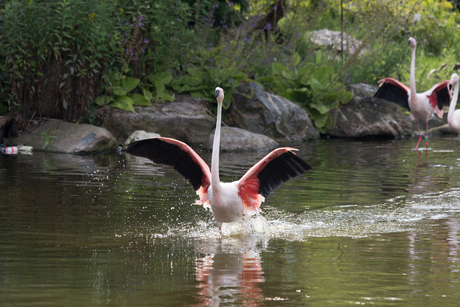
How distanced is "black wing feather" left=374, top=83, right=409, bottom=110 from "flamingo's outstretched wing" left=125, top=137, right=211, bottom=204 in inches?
289

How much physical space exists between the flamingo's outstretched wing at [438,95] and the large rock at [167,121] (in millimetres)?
4277

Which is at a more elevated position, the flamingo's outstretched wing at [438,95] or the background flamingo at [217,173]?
the flamingo's outstretched wing at [438,95]

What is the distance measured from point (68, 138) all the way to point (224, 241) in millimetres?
5946

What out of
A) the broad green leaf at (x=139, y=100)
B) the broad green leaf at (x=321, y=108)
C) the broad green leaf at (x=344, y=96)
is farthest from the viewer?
the broad green leaf at (x=344, y=96)

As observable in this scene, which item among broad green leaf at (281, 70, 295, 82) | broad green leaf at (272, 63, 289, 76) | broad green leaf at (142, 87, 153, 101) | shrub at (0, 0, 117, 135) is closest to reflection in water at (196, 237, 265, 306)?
shrub at (0, 0, 117, 135)

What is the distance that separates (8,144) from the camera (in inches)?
396

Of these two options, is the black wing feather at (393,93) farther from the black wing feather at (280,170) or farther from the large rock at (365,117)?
the black wing feather at (280,170)

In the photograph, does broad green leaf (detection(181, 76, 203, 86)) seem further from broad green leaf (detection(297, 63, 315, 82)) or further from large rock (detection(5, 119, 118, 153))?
large rock (detection(5, 119, 118, 153))

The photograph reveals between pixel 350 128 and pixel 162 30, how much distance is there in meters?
4.79

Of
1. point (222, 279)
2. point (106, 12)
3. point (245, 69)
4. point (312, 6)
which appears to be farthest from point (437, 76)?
point (222, 279)

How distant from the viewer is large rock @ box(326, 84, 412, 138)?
13.0 metres

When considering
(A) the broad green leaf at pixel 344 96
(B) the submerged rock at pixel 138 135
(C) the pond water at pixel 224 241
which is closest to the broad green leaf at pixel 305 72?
(A) the broad green leaf at pixel 344 96

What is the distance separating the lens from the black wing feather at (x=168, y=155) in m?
5.30

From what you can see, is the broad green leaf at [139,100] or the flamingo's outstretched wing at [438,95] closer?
the flamingo's outstretched wing at [438,95]
